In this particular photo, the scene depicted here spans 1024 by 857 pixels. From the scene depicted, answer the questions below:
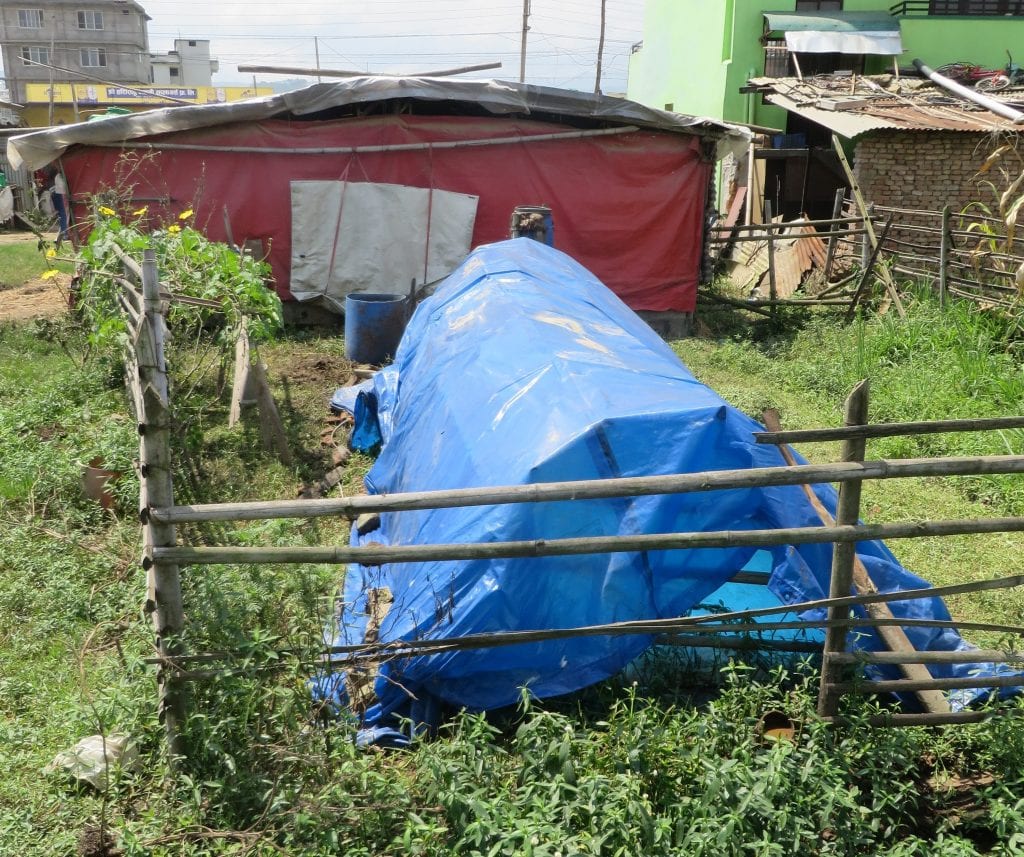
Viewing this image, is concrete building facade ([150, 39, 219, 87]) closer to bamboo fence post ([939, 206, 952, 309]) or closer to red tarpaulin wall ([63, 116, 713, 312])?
red tarpaulin wall ([63, 116, 713, 312])

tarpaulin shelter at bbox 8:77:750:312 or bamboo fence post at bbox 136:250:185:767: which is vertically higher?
tarpaulin shelter at bbox 8:77:750:312

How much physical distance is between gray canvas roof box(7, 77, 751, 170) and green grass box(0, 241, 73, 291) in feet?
11.8

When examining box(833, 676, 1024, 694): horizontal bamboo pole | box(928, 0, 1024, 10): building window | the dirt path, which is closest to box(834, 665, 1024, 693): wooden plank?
box(833, 676, 1024, 694): horizontal bamboo pole

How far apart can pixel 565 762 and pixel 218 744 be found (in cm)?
111

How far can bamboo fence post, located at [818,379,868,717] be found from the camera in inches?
126

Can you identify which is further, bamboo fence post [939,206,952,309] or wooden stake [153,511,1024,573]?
bamboo fence post [939,206,952,309]

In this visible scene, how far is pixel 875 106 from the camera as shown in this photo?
1422cm

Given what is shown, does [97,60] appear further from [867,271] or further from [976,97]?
[867,271]

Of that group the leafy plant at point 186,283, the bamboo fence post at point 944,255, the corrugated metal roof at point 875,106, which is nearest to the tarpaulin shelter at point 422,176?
the bamboo fence post at point 944,255

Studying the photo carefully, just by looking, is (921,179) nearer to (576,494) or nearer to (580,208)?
(580,208)

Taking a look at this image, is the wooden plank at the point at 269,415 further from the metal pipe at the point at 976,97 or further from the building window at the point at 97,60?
the building window at the point at 97,60

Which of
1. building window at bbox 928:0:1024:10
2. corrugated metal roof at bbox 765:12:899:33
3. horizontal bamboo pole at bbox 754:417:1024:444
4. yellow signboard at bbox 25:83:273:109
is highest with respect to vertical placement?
building window at bbox 928:0:1024:10

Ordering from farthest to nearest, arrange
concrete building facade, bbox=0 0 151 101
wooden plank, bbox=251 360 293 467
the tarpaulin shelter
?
concrete building facade, bbox=0 0 151 101 → the tarpaulin shelter → wooden plank, bbox=251 360 293 467

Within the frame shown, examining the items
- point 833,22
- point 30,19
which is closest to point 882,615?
point 833,22
